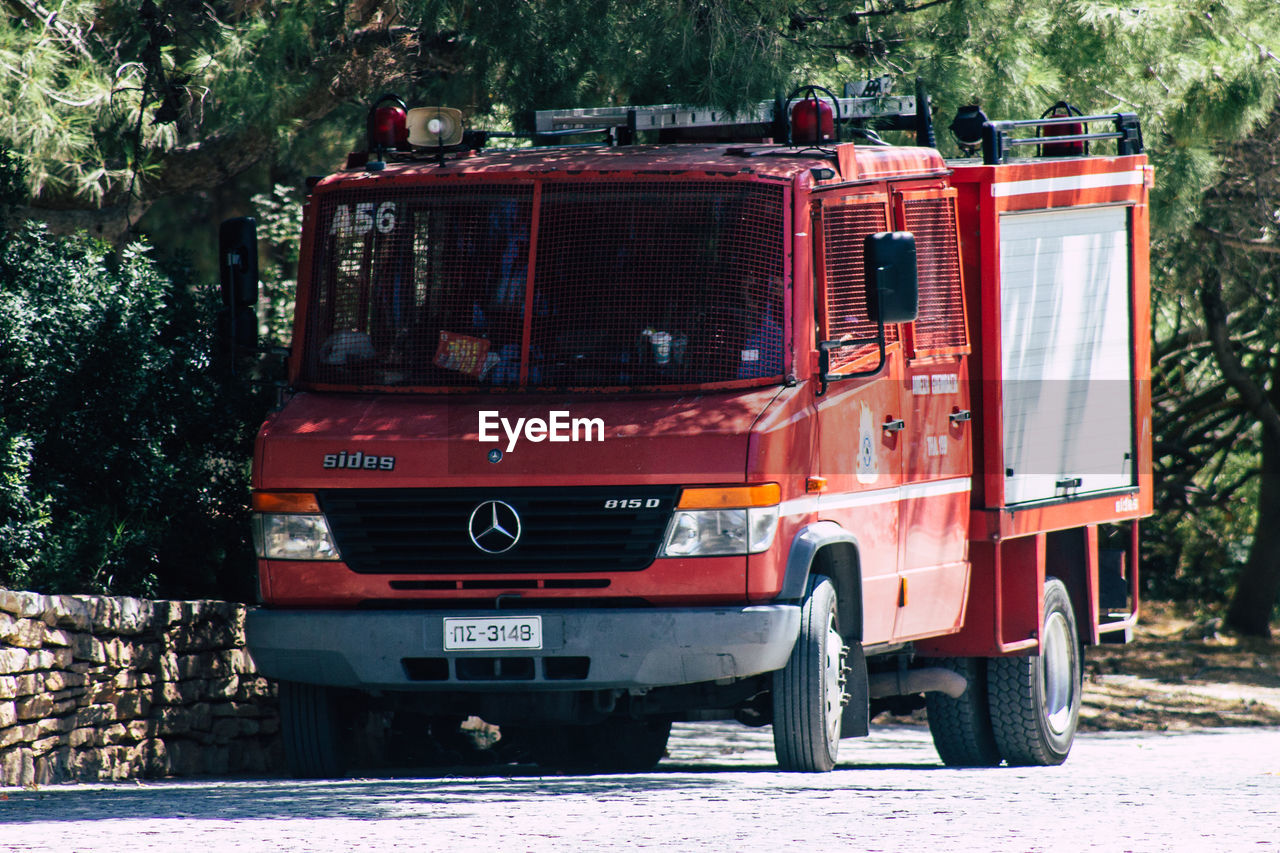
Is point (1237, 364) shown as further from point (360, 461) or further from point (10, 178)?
point (360, 461)

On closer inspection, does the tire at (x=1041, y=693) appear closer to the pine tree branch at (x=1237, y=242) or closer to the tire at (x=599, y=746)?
the tire at (x=599, y=746)

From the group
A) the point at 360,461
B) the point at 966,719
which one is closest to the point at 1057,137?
the point at 966,719

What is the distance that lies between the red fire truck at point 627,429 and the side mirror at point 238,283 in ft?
0.05

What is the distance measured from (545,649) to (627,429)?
3.05 ft

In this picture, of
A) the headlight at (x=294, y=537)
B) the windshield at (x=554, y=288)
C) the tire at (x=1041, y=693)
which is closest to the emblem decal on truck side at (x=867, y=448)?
the windshield at (x=554, y=288)

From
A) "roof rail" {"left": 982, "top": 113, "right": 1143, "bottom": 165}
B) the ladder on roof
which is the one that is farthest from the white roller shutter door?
the ladder on roof

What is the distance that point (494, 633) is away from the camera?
→ 24.0 ft

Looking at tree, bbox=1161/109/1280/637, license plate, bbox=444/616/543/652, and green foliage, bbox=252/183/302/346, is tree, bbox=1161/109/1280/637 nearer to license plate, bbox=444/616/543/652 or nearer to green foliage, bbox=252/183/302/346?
green foliage, bbox=252/183/302/346

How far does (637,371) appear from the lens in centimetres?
753

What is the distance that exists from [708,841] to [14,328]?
4.87m

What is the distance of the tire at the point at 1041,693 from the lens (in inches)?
382

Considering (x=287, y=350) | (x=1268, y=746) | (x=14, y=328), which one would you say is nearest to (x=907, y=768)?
(x=1268, y=746)

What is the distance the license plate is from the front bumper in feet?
0.08

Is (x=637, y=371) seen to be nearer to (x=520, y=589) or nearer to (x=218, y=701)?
(x=520, y=589)
